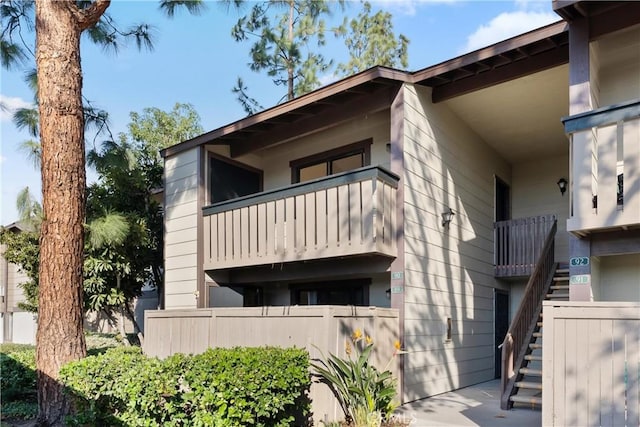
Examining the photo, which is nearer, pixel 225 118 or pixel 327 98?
pixel 327 98

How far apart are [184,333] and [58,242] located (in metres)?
2.30

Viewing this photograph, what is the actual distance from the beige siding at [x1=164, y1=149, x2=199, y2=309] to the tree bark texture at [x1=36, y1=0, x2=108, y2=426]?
269 cm

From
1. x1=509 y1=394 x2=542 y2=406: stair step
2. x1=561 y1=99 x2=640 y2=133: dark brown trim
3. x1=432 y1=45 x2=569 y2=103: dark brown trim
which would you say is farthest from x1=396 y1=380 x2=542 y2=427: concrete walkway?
x1=432 y1=45 x2=569 y2=103: dark brown trim

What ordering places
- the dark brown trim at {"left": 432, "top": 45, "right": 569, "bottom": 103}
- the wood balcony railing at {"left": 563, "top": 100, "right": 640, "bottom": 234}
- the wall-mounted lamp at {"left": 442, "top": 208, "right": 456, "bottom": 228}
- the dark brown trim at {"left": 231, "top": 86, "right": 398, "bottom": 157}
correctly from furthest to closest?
1. the wall-mounted lamp at {"left": 442, "top": 208, "right": 456, "bottom": 228}
2. the dark brown trim at {"left": 231, "top": 86, "right": 398, "bottom": 157}
3. the dark brown trim at {"left": 432, "top": 45, "right": 569, "bottom": 103}
4. the wood balcony railing at {"left": 563, "top": 100, "right": 640, "bottom": 234}

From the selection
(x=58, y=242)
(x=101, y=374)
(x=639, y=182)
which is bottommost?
(x=101, y=374)

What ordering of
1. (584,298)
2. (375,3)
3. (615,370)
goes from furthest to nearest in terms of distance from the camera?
(375,3) < (584,298) < (615,370)

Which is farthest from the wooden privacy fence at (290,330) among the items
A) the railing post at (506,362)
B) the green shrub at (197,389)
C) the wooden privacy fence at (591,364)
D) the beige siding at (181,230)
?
the wooden privacy fence at (591,364)

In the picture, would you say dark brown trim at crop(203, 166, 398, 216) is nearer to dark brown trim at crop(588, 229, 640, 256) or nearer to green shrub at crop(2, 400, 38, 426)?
dark brown trim at crop(588, 229, 640, 256)

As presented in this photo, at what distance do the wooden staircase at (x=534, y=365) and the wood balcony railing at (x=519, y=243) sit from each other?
0.58m

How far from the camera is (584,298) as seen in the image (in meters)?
5.55

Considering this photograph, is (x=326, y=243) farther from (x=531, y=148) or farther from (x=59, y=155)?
(x=531, y=148)

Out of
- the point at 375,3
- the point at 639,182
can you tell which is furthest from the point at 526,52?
the point at 375,3

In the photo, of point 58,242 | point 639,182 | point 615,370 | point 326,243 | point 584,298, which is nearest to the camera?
point 615,370

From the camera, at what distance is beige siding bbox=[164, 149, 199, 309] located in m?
9.21
